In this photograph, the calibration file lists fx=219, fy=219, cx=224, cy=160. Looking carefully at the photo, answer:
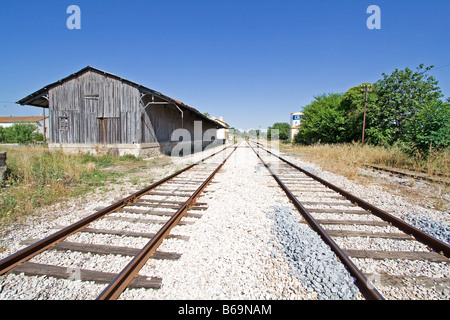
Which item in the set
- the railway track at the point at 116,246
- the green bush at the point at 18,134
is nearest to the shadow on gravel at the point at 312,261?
the railway track at the point at 116,246

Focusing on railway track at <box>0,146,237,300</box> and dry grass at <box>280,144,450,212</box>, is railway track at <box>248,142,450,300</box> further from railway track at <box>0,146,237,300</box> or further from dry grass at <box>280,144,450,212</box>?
dry grass at <box>280,144,450,212</box>

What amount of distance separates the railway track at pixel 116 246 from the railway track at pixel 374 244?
82.5 inches

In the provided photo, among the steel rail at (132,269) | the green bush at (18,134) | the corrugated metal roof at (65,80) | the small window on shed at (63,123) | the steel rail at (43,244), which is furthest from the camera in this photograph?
the green bush at (18,134)

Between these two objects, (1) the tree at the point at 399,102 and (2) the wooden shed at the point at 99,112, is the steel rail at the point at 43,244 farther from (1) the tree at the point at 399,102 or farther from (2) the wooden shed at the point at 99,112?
(1) the tree at the point at 399,102

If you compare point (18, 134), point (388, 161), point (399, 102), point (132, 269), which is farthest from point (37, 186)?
point (18, 134)

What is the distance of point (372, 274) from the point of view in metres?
2.47

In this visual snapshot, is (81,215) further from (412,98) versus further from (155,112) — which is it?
(412,98)

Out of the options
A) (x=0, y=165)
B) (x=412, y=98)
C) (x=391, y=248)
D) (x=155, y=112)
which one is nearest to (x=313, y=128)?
(x=412, y=98)

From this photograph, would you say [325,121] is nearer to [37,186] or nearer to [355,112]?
[355,112]

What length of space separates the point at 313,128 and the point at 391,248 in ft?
78.4

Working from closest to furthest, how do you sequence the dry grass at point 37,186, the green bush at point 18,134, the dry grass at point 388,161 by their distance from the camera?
the dry grass at point 37,186
the dry grass at point 388,161
the green bush at point 18,134

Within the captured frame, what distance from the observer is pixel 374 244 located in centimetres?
320

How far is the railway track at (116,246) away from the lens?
2.32 m

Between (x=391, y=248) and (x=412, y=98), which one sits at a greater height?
(x=412, y=98)
